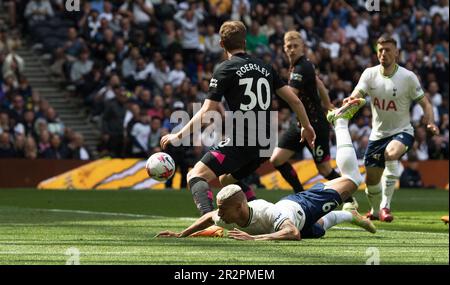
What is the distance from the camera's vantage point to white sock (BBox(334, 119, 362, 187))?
11531mm

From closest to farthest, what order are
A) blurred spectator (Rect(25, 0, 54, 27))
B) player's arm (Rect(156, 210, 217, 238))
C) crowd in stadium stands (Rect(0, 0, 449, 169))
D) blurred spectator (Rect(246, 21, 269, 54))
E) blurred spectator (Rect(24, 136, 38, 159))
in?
1. player's arm (Rect(156, 210, 217, 238))
2. blurred spectator (Rect(24, 136, 38, 159))
3. crowd in stadium stands (Rect(0, 0, 449, 169))
4. blurred spectator (Rect(25, 0, 54, 27))
5. blurred spectator (Rect(246, 21, 269, 54))

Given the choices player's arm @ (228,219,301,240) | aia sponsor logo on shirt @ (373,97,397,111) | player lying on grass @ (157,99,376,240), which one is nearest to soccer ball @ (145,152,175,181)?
player lying on grass @ (157,99,376,240)

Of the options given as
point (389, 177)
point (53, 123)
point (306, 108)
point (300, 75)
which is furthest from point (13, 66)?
point (389, 177)

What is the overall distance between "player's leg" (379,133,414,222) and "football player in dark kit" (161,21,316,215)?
3621 millimetres

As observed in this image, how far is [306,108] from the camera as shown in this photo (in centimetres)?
1541

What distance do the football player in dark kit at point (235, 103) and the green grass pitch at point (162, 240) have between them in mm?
676

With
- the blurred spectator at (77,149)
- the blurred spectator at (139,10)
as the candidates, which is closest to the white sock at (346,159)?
the blurred spectator at (77,149)

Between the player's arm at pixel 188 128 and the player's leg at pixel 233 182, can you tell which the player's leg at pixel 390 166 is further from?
the player's arm at pixel 188 128

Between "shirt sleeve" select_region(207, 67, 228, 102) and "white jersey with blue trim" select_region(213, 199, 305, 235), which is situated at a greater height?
"shirt sleeve" select_region(207, 67, 228, 102)

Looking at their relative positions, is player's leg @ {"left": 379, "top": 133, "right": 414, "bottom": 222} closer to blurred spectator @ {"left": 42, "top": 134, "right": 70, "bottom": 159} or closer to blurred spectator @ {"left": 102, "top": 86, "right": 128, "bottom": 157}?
blurred spectator @ {"left": 42, "top": 134, "right": 70, "bottom": 159}

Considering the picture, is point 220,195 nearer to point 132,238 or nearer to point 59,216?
point 132,238
